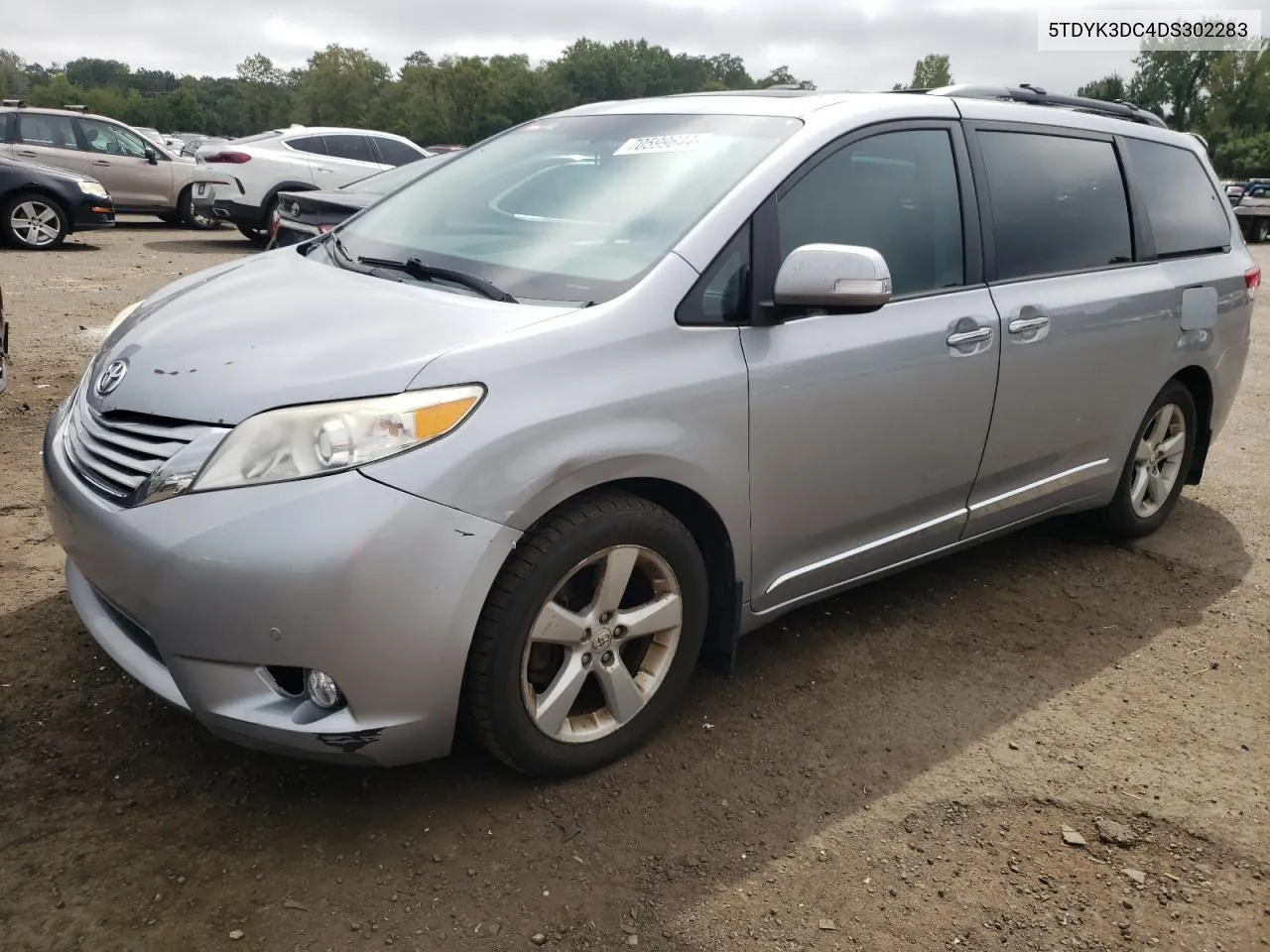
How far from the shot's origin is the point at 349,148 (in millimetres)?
13461

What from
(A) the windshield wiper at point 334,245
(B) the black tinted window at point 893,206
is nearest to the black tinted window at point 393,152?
(A) the windshield wiper at point 334,245

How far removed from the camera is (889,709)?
120 inches

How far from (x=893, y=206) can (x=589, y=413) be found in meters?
1.34

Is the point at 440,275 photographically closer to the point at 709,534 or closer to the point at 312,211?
the point at 709,534

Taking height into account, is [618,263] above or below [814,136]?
below

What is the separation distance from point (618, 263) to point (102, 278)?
8.86 m

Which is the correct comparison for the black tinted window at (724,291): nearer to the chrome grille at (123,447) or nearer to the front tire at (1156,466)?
the chrome grille at (123,447)

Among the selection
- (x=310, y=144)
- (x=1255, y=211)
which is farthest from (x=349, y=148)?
(x=1255, y=211)

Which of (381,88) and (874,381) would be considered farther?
(381,88)

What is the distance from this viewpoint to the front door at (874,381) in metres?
2.78

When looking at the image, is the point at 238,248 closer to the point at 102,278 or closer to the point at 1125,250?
the point at 102,278

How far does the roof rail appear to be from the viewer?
3682 millimetres

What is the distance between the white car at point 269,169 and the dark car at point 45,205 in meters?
1.27

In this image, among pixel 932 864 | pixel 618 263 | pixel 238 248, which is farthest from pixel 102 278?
pixel 932 864
